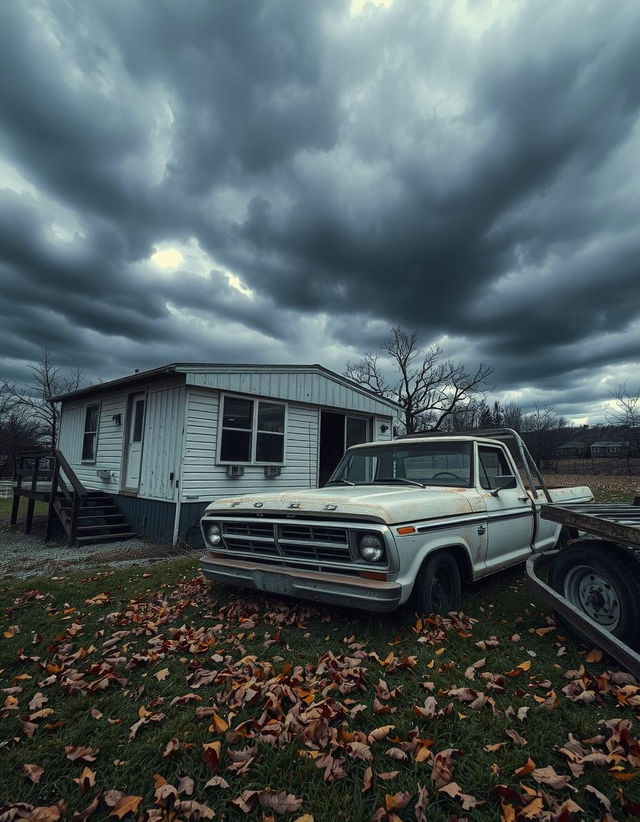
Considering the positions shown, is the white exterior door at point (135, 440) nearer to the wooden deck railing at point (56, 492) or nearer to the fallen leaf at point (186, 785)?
the wooden deck railing at point (56, 492)

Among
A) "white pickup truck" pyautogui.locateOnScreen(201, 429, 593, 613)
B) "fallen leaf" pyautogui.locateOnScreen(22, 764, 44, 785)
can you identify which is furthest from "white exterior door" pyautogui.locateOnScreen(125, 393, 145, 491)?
"fallen leaf" pyautogui.locateOnScreen(22, 764, 44, 785)

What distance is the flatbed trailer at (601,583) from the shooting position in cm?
311

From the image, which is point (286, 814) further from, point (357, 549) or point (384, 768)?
point (357, 549)

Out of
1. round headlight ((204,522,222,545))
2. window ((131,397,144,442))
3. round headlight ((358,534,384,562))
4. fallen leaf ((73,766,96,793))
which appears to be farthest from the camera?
window ((131,397,144,442))

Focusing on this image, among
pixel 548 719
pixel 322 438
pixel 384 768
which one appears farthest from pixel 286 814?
pixel 322 438

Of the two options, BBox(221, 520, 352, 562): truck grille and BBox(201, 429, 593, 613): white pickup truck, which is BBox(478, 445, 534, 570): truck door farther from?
BBox(221, 520, 352, 562): truck grille

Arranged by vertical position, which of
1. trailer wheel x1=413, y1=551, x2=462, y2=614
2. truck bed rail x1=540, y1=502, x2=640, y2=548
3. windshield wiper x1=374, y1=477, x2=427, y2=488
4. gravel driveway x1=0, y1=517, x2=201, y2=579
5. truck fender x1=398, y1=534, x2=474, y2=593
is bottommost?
gravel driveway x1=0, y1=517, x2=201, y2=579

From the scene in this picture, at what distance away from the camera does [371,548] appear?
3459mm

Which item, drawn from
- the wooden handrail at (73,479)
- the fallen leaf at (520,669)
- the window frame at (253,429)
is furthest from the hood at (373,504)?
the wooden handrail at (73,479)

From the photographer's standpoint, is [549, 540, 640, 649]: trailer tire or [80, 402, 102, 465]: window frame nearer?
[549, 540, 640, 649]: trailer tire

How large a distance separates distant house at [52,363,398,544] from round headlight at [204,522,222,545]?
4.86 meters

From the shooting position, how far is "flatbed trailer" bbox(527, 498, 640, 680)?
311 cm

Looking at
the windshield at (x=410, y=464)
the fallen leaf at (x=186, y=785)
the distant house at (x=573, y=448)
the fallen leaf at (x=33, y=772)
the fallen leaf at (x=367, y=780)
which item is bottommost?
the fallen leaf at (x=33, y=772)

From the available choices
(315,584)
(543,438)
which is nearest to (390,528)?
(315,584)
